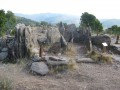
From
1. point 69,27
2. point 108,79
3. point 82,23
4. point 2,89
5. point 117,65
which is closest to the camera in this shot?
point 2,89

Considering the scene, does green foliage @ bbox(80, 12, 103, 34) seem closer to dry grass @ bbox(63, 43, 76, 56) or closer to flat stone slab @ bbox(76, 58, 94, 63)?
dry grass @ bbox(63, 43, 76, 56)

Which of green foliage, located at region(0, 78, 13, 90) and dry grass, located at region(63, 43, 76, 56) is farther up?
dry grass, located at region(63, 43, 76, 56)

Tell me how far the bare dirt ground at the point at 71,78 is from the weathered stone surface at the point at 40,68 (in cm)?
34

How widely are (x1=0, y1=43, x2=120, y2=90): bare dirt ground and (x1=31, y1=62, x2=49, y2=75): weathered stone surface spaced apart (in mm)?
336

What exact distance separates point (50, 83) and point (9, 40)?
9466mm

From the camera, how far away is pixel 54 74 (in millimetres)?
16484

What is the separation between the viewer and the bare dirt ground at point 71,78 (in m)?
14.3

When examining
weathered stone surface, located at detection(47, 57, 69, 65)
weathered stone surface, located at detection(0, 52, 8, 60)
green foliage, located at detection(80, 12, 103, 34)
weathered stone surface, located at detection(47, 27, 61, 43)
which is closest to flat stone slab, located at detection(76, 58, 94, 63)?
weathered stone surface, located at detection(47, 57, 69, 65)

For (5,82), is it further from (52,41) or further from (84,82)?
(52,41)

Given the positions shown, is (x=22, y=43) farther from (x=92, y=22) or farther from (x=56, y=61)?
(x=92, y=22)

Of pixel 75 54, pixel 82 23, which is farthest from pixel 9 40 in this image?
pixel 82 23

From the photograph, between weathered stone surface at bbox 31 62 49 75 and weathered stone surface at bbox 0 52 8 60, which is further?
weathered stone surface at bbox 0 52 8 60

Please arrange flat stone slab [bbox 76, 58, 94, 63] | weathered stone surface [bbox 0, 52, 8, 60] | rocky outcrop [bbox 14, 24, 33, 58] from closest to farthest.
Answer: flat stone slab [bbox 76, 58, 94, 63] < rocky outcrop [bbox 14, 24, 33, 58] < weathered stone surface [bbox 0, 52, 8, 60]

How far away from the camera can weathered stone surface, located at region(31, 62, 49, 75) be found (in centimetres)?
1644
